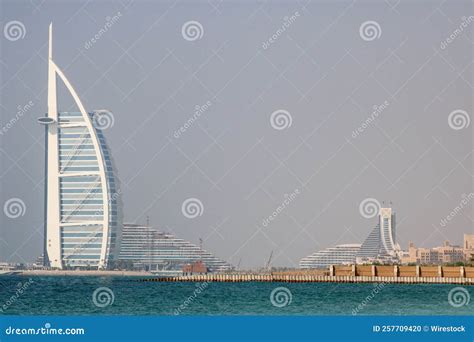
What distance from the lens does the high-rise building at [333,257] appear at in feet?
222

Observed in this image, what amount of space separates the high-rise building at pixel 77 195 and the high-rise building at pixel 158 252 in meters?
1.36

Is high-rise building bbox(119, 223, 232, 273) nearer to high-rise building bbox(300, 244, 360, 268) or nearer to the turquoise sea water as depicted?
high-rise building bbox(300, 244, 360, 268)

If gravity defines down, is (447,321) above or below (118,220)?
above

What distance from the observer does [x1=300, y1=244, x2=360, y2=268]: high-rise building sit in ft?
222

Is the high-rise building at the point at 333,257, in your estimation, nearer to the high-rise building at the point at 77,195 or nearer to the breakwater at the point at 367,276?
the breakwater at the point at 367,276

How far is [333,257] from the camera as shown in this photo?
262 ft

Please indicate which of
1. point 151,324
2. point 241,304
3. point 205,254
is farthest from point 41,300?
point 205,254

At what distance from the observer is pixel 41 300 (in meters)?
36.9

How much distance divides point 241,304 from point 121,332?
19.7 metres

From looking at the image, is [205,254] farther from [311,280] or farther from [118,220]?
[118,220]

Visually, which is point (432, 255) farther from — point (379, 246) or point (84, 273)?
point (84, 273)

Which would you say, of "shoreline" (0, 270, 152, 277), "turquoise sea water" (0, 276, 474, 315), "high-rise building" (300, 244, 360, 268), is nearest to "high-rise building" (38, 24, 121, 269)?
"shoreline" (0, 270, 152, 277)

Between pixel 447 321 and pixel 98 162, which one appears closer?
pixel 447 321

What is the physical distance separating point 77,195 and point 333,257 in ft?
76.6
